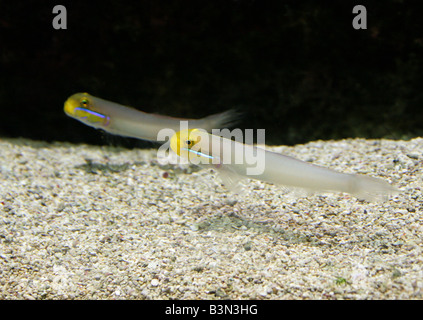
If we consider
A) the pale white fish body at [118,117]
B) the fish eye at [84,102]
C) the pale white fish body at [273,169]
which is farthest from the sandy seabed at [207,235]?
the fish eye at [84,102]

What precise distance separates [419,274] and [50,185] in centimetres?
364

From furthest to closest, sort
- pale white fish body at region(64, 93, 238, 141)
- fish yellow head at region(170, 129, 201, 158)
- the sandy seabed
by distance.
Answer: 1. pale white fish body at region(64, 93, 238, 141)
2. fish yellow head at region(170, 129, 201, 158)
3. the sandy seabed

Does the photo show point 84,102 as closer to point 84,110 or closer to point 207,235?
point 84,110

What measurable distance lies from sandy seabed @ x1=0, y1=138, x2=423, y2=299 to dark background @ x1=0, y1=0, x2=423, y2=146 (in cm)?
62

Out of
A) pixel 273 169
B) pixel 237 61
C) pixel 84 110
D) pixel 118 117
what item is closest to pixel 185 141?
pixel 273 169

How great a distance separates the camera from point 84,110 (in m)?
4.57

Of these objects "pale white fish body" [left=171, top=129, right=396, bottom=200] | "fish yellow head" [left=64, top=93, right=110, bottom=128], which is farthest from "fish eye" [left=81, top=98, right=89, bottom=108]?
"pale white fish body" [left=171, top=129, right=396, bottom=200]

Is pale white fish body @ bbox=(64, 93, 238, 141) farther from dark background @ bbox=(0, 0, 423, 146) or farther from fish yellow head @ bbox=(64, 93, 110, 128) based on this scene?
dark background @ bbox=(0, 0, 423, 146)

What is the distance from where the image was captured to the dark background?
4.55 meters

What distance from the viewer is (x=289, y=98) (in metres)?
5.04

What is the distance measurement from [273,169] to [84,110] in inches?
105

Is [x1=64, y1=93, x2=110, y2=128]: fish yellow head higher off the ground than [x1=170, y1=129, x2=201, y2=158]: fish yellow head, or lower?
higher

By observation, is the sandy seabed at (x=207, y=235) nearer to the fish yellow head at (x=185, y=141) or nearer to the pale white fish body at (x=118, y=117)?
the pale white fish body at (x=118, y=117)
